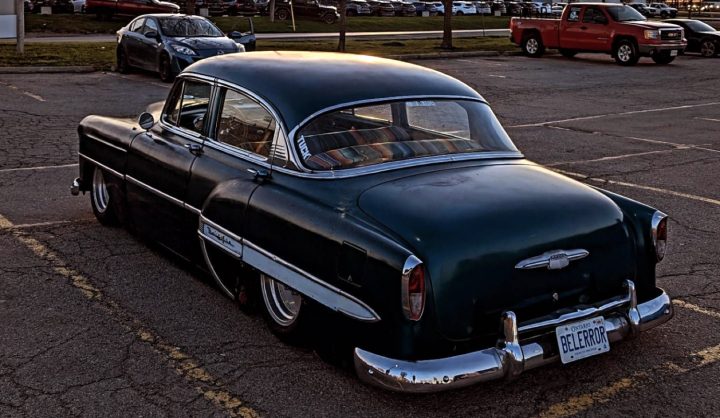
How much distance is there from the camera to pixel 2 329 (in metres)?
5.46

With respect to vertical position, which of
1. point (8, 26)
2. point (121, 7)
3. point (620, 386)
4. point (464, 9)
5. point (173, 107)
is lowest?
point (620, 386)

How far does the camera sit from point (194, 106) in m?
6.44

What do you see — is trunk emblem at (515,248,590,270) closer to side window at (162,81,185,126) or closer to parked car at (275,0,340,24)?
side window at (162,81,185,126)

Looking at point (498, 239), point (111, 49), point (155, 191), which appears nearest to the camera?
point (498, 239)

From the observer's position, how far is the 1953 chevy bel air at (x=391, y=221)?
4367mm

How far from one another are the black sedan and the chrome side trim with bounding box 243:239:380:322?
1338cm

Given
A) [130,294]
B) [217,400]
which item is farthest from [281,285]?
[130,294]

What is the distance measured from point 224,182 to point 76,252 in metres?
2.02

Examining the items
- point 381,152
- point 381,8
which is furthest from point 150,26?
point 381,8

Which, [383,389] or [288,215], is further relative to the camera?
[288,215]

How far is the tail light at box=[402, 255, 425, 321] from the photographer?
4.27m

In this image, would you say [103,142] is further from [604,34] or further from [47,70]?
[604,34]

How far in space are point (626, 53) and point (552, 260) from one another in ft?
75.2

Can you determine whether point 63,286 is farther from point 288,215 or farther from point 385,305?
point 385,305
